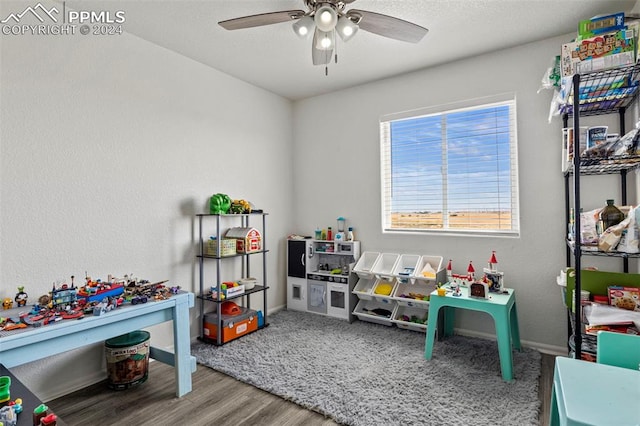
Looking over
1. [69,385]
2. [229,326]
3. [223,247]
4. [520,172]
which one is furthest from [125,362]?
[520,172]

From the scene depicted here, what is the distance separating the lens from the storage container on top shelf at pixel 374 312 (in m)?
3.29

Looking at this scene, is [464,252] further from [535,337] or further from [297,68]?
[297,68]

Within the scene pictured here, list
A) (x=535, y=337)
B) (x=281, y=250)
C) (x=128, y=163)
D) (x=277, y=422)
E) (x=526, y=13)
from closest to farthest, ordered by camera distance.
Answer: (x=277, y=422) < (x=526, y=13) < (x=128, y=163) < (x=535, y=337) < (x=281, y=250)

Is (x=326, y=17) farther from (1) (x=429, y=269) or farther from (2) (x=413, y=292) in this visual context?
(2) (x=413, y=292)

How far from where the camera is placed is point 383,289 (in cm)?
334

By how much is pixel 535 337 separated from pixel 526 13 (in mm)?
2526

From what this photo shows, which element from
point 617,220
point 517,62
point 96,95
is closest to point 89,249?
point 96,95

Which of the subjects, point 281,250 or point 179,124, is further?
point 281,250

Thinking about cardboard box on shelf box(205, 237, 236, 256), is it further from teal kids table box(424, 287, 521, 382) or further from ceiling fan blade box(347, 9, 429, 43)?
ceiling fan blade box(347, 9, 429, 43)

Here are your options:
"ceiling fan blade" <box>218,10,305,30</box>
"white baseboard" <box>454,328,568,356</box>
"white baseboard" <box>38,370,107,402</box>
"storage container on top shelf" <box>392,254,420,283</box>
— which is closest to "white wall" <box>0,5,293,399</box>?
"white baseboard" <box>38,370,107,402</box>

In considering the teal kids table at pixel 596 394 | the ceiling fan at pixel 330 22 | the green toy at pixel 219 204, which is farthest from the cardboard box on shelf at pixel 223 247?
the teal kids table at pixel 596 394

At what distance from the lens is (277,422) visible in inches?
74.4

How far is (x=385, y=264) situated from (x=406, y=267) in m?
0.24

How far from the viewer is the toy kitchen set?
138 inches
